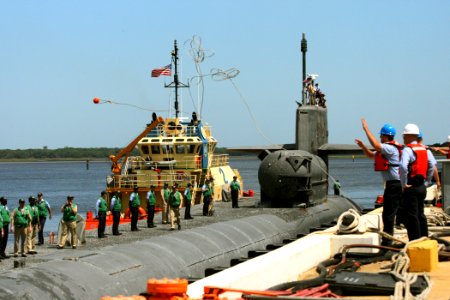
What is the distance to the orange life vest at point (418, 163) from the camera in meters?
9.89

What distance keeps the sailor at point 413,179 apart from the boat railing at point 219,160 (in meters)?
28.3

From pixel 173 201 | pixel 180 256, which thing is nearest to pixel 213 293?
pixel 180 256

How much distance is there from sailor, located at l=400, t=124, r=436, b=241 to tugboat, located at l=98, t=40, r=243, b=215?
22973mm

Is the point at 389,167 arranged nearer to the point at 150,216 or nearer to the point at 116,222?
the point at 116,222

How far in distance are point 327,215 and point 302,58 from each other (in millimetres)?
9494

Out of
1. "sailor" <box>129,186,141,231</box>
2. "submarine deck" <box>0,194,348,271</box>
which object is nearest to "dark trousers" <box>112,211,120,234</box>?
"submarine deck" <box>0,194,348,271</box>

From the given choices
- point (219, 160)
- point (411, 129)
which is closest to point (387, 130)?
point (411, 129)

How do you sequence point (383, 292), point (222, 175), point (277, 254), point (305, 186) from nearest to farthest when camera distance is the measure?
point (383, 292)
point (277, 254)
point (305, 186)
point (222, 175)

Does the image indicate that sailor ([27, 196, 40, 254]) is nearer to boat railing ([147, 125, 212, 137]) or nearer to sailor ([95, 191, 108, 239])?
sailor ([95, 191, 108, 239])

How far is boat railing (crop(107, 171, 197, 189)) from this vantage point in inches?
1298

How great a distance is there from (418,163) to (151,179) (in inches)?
962

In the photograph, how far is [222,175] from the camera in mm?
39094

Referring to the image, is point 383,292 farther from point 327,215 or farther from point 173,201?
point 327,215

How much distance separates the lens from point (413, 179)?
32.7 feet
